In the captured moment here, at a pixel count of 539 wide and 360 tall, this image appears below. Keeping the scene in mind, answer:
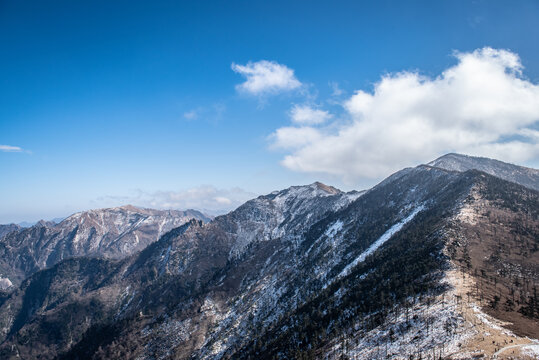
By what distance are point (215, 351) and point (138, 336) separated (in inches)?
2272

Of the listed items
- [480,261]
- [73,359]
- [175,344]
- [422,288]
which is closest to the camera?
[422,288]

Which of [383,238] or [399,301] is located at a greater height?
[383,238]

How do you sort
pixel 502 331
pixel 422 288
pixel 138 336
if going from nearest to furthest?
pixel 502 331
pixel 422 288
pixel 138 336

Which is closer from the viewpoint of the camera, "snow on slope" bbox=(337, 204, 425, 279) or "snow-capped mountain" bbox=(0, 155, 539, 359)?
"snow-capped mountain" bbox=(0, 155, 539, 359)

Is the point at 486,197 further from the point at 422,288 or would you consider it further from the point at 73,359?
the point at 73,359

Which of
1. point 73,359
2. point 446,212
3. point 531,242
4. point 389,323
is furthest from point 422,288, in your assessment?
point 73,359

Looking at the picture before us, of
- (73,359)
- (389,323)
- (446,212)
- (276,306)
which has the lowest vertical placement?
(73,359)

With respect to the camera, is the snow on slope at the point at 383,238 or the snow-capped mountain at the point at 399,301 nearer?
the snow-capped mountain at the point at 399,301

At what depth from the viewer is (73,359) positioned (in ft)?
597

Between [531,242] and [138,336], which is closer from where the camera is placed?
[531,242]

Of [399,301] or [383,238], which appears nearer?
[399,301]

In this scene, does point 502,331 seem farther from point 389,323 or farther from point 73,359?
point 73,359

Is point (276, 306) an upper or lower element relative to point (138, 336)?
upper

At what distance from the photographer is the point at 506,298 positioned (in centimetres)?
7288
